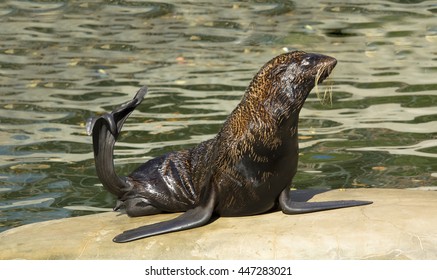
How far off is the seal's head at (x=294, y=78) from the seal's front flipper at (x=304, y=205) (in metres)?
0.60

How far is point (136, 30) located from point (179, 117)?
521 cm

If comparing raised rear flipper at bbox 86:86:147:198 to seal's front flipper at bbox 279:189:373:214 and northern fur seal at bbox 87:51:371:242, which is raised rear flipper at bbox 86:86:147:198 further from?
seal's front flipper at bbox 279:189:373:214

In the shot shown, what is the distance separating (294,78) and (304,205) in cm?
84

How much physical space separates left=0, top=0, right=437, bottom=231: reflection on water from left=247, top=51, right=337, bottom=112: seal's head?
2.25 meters

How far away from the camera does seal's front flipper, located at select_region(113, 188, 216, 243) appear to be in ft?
21.6

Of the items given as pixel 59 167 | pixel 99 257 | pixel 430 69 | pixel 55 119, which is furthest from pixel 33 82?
pixel 99 257

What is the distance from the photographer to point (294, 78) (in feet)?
21.9

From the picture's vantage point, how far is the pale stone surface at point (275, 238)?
6211 mm

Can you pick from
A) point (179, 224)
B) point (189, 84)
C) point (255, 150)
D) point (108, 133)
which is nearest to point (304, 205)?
point (255, 150)

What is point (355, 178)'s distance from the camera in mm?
9047

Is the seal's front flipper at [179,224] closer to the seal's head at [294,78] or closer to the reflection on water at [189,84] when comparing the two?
the seal's head at [294,78]

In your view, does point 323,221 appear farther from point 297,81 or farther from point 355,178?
point 355,178

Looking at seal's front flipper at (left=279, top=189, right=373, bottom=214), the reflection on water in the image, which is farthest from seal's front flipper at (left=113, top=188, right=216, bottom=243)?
the reflection on water

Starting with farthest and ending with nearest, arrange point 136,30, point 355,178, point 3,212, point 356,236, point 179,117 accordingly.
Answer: point 136,30, point 179,117, point 355,178, point 3,212, point 356,236
